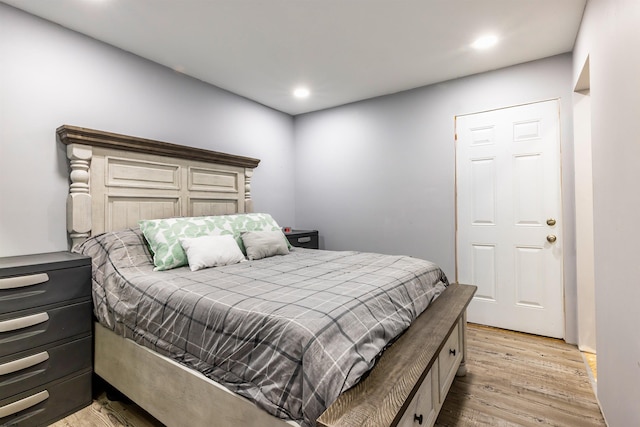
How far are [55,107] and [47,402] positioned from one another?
75.8 inches

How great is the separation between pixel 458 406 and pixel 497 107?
264 cm

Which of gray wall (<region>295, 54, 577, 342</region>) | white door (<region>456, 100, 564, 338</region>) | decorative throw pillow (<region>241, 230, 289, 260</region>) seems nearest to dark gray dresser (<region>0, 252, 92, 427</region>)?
decorative throw pillow (<region>241, 230, 289, 260</region>)

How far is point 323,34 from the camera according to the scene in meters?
2.41

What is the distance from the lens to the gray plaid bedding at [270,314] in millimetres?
1103

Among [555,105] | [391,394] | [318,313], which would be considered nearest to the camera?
[391,394]

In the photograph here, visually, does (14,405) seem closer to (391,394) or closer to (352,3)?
(391,394)

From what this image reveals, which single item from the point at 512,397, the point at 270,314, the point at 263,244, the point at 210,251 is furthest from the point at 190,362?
the point at 512,397

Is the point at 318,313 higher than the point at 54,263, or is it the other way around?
the point at 54,263

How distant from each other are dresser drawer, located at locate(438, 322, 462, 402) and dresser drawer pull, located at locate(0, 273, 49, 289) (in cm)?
223

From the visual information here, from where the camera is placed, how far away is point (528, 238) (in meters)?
2.90

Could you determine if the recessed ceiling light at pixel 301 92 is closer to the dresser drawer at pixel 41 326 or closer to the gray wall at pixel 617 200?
the gray wall at pixel 617 200

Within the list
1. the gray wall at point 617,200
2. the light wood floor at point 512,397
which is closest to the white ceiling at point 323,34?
the gray wall at point 617,200

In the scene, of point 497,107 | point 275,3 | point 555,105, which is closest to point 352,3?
point 275,3

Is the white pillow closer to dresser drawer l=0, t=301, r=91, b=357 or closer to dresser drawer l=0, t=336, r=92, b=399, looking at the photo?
dresser drawer l=0, t=301, r=91, b=357
